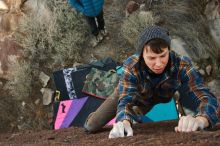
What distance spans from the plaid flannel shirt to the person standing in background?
9.86 feet

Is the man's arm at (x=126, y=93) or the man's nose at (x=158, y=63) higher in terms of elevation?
the man's nose at (x=158, y=63)

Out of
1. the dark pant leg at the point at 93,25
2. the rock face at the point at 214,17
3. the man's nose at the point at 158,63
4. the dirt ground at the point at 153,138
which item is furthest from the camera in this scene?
the dark pant leg at the point at 93,25

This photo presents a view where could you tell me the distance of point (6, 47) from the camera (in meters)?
6.64

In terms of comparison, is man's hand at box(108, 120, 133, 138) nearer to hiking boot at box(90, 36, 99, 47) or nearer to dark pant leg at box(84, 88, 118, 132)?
dark pant leg at box(84, 88, 118, 132)

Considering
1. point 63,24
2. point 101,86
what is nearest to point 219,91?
point 101,86

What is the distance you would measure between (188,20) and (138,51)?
11.7 feet

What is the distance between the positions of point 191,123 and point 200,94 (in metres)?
0.28

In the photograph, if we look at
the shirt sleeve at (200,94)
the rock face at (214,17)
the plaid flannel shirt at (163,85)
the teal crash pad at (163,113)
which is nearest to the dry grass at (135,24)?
the rock face at (214,17)

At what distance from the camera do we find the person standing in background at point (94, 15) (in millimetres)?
5609

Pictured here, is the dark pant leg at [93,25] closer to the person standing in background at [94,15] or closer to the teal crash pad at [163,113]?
the person standing in background at [94,15]

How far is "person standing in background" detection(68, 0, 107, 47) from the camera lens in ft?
18.4

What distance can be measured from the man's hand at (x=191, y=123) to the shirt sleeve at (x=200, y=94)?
0.04 m

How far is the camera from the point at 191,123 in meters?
2.27

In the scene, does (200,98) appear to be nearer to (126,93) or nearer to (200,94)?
(200,94)
